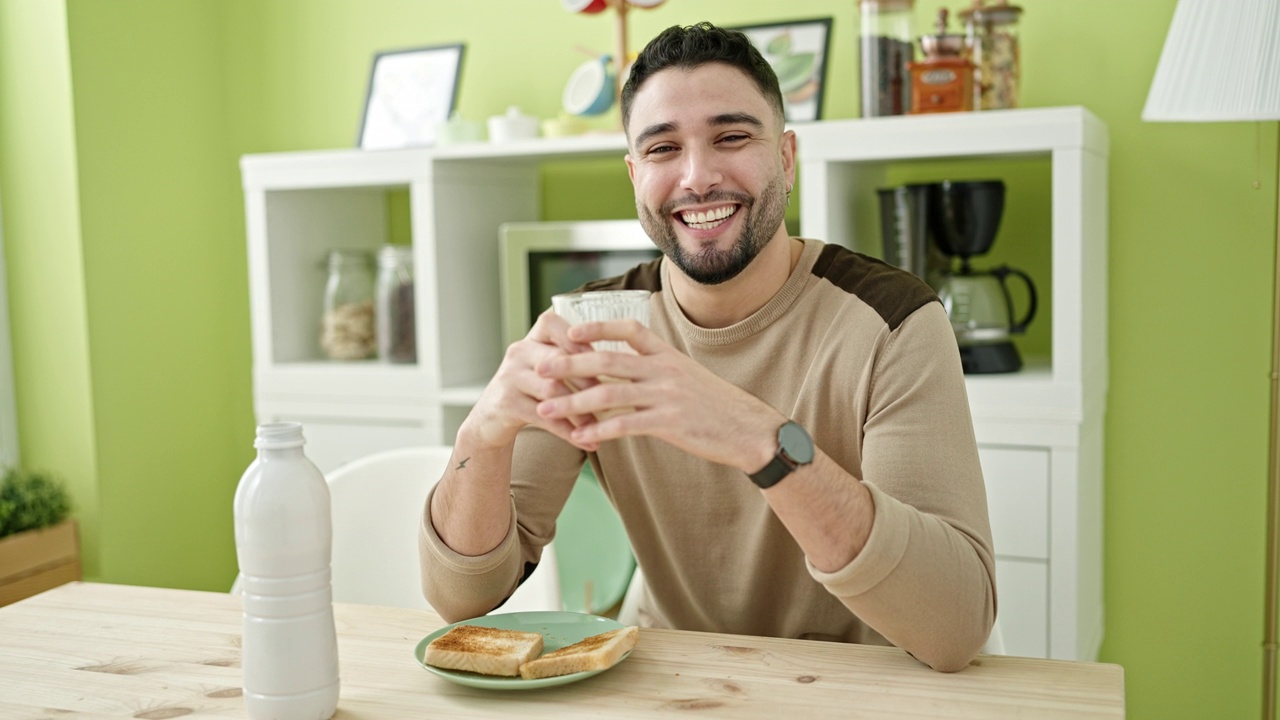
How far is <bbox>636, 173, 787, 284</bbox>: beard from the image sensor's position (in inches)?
58.9

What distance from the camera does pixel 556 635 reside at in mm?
1214

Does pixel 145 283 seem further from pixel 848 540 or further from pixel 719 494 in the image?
pixel 848 540

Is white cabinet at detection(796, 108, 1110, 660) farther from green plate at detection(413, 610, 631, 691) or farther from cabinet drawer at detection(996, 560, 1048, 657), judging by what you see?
green plate at detection(413, 610, 631, 691)

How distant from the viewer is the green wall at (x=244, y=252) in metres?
2.38

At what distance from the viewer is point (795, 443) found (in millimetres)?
1089

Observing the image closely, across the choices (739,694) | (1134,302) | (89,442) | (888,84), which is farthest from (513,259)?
(739,694)

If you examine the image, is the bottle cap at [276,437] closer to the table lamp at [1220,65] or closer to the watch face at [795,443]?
the watch face at [795,443]

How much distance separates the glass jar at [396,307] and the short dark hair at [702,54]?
1.34m

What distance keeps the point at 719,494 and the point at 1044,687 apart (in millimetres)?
526

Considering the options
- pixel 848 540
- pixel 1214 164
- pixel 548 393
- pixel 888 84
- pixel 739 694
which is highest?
pixel 888 84

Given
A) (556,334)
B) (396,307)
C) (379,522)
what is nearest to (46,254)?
(396,307)

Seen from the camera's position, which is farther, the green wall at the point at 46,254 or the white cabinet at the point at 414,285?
the green wall at the point at 46,254

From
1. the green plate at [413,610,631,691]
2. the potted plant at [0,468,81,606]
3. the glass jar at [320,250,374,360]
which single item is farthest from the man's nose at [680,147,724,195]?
the potted plant at [0,468,81,606]

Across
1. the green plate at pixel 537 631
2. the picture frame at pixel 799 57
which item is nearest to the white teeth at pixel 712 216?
the green plate at pixel 537 631
